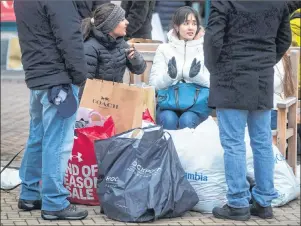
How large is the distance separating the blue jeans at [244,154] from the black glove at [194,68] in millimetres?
703

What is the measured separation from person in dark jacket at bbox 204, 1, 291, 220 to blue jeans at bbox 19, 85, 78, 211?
3.18ft

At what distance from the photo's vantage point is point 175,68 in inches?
264

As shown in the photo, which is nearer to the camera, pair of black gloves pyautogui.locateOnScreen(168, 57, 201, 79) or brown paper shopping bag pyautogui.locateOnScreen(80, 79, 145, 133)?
brown paper shopping bag pyautogui.locateOnScreen(80, 79, 145, 133)

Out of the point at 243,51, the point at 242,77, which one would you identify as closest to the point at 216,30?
the point at 243,51

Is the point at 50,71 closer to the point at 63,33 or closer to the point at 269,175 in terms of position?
the point at 63,33

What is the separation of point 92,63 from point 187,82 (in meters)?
0.73

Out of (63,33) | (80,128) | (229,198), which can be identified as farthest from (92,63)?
(229,198)

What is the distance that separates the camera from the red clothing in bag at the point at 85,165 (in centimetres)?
623

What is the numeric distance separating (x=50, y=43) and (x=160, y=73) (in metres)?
1.25

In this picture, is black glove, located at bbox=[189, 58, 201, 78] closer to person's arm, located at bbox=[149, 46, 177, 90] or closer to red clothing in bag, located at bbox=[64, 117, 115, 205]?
person's arm, located at bbox=[149, 46, 177, 90]

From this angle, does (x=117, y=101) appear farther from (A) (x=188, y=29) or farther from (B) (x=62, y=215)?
(B) (x=62, y=215)

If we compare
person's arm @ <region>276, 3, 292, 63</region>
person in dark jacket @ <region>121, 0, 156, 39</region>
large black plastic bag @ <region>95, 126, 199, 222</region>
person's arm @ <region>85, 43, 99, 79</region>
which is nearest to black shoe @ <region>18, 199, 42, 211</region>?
large black plastic bag @ <region>95, 126, 199, 222</region>

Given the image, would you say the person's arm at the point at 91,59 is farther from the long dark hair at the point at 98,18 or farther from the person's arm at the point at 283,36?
the person's arm at the point at 283,36

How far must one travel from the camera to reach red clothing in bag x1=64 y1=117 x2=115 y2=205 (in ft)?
20.4
